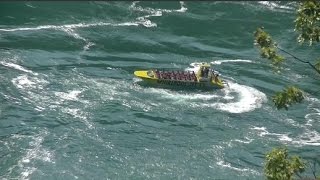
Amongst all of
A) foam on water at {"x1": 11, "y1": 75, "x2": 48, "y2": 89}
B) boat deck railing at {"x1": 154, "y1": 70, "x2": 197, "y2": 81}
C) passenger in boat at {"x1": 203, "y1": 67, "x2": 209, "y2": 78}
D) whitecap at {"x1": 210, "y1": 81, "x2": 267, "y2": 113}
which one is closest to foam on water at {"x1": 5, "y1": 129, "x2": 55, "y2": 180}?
foam on water at {"x1": 11, "y1": 75, "x2": 48, "y2": 89}

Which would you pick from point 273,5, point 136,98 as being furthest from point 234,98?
point 273,5

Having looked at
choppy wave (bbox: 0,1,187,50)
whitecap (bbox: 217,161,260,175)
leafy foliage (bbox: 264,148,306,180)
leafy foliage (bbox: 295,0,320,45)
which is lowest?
whitecap (bbox: 217,161,260,175)

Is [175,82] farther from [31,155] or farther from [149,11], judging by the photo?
[149,11]

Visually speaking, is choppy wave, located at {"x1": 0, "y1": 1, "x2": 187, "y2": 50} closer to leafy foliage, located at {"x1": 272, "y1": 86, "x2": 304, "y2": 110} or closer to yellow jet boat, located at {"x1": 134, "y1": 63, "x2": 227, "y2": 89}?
yellow jet boat, located at {"x1": 134, "y1": 63, "x2": 227, "y2": 89}

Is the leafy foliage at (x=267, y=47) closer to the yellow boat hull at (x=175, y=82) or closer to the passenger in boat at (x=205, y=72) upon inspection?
the yellow boat hull at (x=175, y=82)

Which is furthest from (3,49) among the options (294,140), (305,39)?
→ (305,39)
